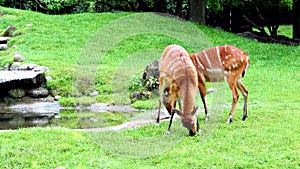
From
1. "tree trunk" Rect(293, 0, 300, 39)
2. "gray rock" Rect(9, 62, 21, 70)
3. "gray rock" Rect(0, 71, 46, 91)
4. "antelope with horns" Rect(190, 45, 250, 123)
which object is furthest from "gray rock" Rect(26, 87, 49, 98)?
"tree trunk" Rect(293, 0, 300, 39)

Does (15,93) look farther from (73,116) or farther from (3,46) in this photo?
(3,46)

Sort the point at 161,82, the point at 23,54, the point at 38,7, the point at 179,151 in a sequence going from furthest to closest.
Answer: the point at 38,7 < the point at 23,54 < the point at 161,82 < the point at 179,151

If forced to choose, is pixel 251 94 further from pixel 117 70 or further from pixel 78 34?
pixel 78 34

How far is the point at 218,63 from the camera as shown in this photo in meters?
7.54

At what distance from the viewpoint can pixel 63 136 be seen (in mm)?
6781

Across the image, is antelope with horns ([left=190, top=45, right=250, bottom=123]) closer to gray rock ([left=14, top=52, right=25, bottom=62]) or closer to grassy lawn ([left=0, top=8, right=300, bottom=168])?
grassy lawn ([left=0, top=8, right=300, bottom=168])

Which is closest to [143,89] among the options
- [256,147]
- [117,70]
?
[117,70]

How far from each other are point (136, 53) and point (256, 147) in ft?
27.0

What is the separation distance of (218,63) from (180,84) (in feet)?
3.87

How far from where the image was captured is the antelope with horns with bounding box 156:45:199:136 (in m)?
6.38

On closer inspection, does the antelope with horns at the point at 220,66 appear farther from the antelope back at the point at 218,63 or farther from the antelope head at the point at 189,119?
the antelope head at the point at 189,119

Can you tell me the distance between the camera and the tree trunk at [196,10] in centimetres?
1819

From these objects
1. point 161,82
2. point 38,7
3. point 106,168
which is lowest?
point 106,168

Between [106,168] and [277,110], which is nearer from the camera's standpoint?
[106,168]
